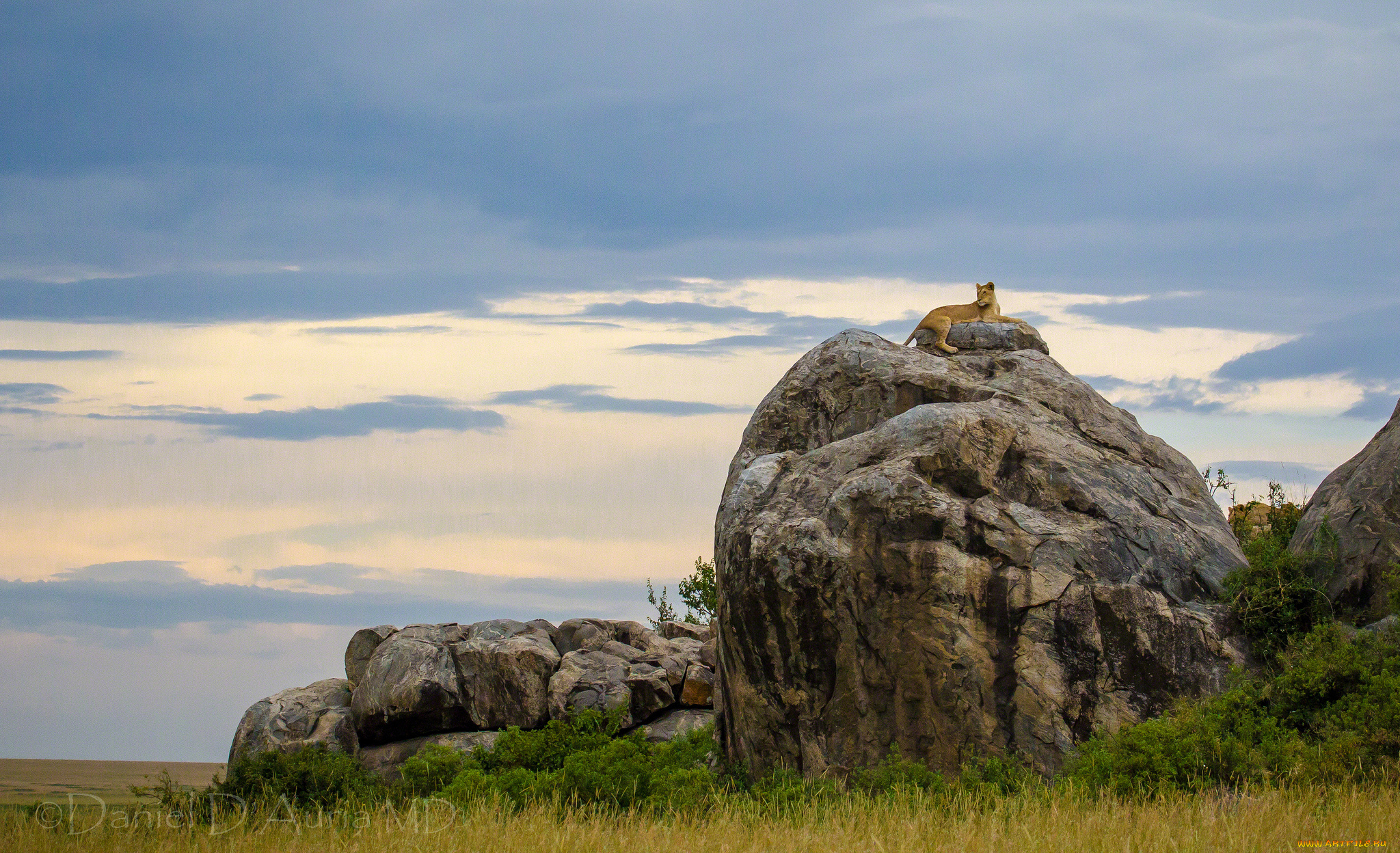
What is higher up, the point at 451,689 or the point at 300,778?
the point at 451,689

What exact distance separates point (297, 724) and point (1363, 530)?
22774mm

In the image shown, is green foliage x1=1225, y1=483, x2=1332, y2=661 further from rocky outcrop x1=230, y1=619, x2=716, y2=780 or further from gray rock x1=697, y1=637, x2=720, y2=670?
gray rock x1=697, y1=637, x2=720, y2=670

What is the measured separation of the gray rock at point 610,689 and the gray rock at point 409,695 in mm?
2278

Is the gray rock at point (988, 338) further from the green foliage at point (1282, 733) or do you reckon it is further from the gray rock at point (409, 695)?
the gray rock at point (409, 695)

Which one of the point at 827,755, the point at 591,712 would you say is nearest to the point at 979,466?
the point at 827,755

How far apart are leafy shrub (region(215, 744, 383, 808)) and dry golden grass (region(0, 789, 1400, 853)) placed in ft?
25.9

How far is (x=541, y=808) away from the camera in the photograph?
47.7 ft

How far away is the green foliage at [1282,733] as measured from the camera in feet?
45.3

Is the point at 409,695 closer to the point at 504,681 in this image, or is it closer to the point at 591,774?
the point at 504,681

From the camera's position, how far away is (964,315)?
2325cm

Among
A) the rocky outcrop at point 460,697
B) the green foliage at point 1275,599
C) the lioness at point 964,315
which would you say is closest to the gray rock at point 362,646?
the rocky outcrop at point 460,697

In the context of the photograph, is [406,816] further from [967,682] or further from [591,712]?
[591,712]

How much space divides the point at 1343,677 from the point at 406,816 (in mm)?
12562

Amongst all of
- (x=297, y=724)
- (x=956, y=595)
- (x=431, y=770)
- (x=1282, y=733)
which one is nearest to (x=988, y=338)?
(x=956, y=595)
